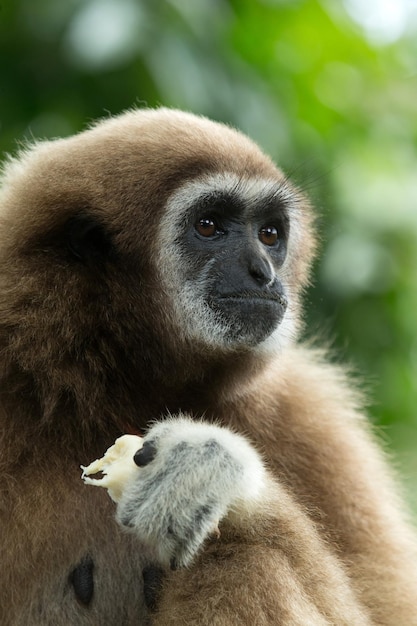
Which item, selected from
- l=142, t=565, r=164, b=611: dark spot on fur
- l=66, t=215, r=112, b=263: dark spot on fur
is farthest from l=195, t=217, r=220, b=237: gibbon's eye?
l=142, t=565, r=164, b=611: dark spot on fur

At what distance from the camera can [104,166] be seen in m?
5.43

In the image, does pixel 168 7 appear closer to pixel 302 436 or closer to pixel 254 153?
pixel 254 153

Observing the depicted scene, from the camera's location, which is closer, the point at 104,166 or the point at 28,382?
the point at 28,382

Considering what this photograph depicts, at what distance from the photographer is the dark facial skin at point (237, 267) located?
5406mm

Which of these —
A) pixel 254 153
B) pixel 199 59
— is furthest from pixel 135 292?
pixel 199 59

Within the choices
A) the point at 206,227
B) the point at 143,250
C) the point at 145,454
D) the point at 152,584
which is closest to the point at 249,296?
the point at 206,227

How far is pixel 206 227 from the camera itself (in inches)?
220

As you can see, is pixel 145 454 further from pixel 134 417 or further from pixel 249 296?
pixel 249 296

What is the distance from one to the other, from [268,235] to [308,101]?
3345mm

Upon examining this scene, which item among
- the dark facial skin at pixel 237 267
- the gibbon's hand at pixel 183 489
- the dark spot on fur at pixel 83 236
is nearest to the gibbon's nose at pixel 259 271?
the dark facial skin at pixel 237 267

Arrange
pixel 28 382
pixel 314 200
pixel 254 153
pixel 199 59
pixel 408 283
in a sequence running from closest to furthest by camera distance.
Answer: pixel 28 382
pixel 254 153
pixel 314 200
pixel 199 59
pixel 408 283

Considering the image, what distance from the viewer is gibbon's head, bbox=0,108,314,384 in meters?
5.20

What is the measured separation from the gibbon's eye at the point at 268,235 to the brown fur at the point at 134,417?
272mm

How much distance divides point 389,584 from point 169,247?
2292 millimetres
